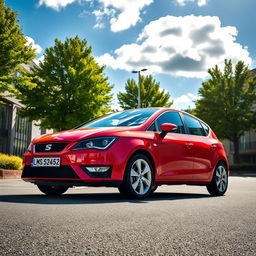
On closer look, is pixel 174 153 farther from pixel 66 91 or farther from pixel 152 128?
pixel 66 91

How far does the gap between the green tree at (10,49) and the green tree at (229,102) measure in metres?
22.2

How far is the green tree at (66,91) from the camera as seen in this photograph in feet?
82.3

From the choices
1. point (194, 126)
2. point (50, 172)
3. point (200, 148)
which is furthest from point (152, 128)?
point (50, 172)

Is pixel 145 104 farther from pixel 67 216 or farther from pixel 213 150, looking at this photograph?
pixel 67 216

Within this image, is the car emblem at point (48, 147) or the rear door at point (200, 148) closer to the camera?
the car emblem at point (48, 147)

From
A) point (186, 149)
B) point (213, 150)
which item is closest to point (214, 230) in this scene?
point (186, 149)

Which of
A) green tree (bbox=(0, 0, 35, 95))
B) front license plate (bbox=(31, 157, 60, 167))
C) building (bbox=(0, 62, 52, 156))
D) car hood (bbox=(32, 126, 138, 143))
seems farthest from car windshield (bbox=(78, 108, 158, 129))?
building (bbox=(0, 62, 52, 156))

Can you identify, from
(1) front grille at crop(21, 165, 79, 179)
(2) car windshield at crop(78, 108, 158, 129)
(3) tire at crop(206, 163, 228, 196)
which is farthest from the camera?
(3) tire at crop(206, 163, 228, 196)

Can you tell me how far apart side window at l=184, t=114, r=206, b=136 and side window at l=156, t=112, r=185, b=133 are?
0.26 meters

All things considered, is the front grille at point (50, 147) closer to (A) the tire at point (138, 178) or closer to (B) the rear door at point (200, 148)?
(A) the tire at point (138, 178)

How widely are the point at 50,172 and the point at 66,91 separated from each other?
2003cm

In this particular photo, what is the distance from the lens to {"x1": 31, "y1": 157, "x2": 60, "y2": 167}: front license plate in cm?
580

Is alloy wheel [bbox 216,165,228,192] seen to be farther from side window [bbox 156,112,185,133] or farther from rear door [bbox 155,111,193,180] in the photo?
side window [bbox 156,112,185,133]

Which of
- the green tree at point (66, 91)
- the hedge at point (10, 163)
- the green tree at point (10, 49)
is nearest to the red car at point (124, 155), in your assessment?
the hedge at point (10, 163)
